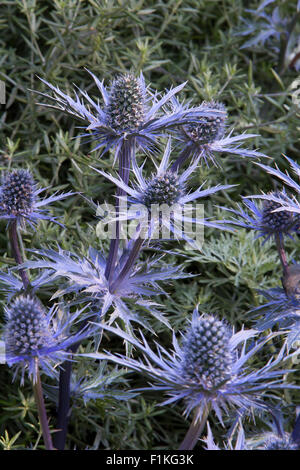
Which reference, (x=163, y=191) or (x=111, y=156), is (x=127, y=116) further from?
(x=111, y=156)

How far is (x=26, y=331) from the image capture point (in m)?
0.81

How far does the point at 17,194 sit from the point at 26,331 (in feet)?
0.90

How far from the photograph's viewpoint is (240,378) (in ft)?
2.65

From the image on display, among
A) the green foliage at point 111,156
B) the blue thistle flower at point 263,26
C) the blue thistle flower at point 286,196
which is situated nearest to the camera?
the blue thistle flower at point 286,196

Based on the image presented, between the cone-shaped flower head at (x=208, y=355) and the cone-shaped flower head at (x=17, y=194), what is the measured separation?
38 cm

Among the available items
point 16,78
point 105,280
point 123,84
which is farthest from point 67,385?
point 16,78

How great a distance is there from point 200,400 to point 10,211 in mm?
468

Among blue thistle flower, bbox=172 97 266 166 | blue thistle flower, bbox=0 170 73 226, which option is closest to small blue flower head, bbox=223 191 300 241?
blue thistle flower, bbox=172 97 266 166

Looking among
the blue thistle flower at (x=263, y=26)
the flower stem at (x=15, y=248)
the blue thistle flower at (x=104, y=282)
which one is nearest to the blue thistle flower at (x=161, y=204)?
the blue thistle flower at (x=104, y=282)

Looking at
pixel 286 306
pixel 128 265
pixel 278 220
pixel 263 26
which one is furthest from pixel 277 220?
pixel 263 26

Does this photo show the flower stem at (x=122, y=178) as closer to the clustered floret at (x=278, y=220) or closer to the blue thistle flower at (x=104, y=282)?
the blue thistle flower at (x=104, y=282)

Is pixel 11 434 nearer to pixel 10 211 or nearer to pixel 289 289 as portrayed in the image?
pixel 10 211

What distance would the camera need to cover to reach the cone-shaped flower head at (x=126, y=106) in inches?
36.7

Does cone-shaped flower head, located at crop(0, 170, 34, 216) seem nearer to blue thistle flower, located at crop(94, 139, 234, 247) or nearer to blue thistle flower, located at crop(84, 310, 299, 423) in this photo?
blue thistle flower, located at crop(94, 139, 234, 247)
